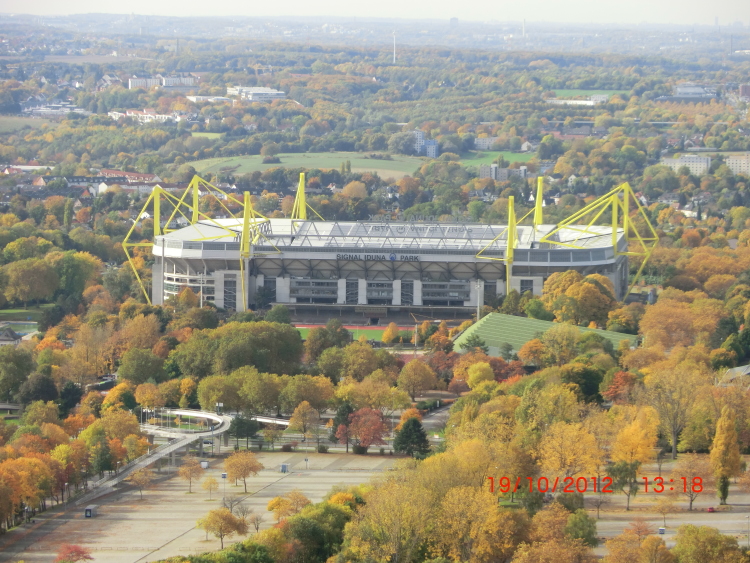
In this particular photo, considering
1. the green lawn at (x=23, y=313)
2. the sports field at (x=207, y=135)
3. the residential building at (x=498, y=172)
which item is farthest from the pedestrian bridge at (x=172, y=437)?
the sports field at (x=207, y=135)

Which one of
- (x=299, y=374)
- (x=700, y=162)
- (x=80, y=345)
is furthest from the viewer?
(x=700, y=162)

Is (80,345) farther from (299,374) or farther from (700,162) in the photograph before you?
(700,162)

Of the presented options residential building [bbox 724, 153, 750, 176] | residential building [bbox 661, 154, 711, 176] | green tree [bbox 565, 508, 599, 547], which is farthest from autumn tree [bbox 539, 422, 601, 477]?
residential building [bbox 724, 153, 750, 176]

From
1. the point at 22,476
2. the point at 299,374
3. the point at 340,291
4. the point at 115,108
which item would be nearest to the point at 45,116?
the point at 115,108

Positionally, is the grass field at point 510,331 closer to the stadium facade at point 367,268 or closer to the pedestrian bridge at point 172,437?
the stadium facade at point 367,268

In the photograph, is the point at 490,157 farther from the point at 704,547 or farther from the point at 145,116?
the point at 704,547
